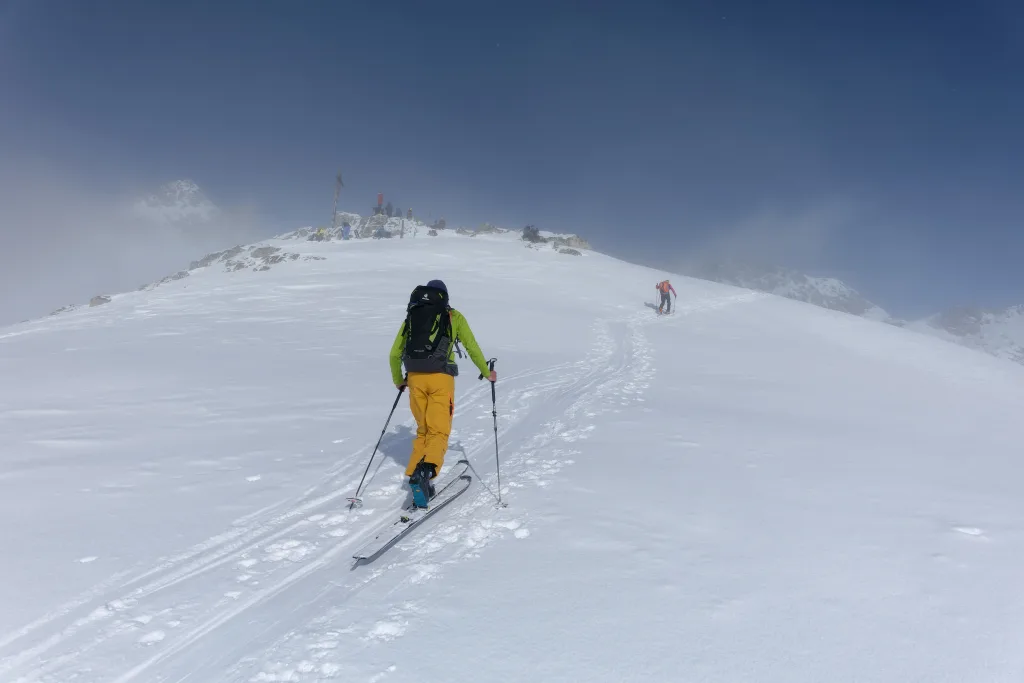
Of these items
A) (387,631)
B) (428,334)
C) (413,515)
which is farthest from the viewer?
(428,334)

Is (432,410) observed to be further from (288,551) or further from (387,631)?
(387,631)

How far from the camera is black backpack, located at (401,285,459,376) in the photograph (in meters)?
5.63

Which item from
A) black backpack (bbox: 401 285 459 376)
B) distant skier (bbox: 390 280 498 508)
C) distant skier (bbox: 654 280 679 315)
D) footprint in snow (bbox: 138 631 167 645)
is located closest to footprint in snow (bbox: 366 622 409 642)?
footprint in snow (bbox: 138 631 167 645)

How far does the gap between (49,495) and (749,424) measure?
9.72 metres

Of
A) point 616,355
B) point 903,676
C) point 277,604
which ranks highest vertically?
point 616,355

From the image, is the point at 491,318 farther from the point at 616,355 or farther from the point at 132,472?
the point at 132,472

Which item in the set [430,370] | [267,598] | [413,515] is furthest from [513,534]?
[267,598]

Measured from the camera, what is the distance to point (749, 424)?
352 inches

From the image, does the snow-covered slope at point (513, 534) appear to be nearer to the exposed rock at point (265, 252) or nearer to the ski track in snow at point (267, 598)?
the ski track in snow at point (267, 598)

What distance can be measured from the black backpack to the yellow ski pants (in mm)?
114

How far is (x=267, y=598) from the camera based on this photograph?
12.8 feet

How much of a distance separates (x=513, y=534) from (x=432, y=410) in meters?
1.64

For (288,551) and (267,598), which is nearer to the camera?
(267,598)

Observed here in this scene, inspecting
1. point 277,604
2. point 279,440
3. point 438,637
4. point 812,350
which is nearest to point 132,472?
point 279,440
